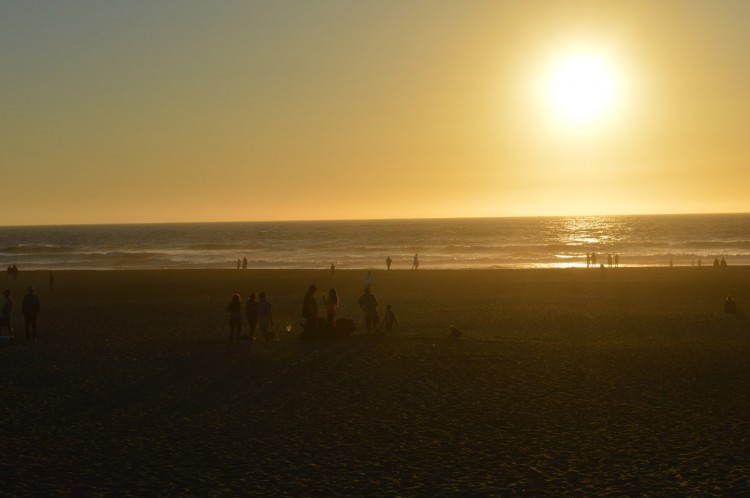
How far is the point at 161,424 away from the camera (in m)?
12.4

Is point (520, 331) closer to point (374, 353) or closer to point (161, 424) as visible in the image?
point (374, 353)

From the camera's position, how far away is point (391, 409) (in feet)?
43.6

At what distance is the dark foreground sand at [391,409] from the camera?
31.7ft

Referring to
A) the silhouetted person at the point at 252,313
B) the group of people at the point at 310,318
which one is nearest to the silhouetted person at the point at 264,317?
the group of people at the point at 310,318

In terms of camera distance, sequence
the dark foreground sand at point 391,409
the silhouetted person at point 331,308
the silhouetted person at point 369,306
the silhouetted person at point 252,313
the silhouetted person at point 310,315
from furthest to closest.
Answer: the silhouetted person at point 369,306
the silhouetted person at point 252,313
the silhouetted person at point 331,308
the silhouetted person at point 310,315
the dark foreground sand at point 391,409

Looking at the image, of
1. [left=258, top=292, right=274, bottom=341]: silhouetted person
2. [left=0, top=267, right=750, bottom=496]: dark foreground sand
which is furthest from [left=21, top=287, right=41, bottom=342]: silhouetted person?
[left=258, top=292, right=274, bottom=341]: silhouetted person

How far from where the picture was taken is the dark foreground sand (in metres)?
9.65

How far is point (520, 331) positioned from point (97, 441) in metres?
14.2

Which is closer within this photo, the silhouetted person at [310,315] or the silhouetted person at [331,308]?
the silhouetted person at [310,315]

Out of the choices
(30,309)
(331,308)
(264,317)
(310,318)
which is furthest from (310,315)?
(30,309)

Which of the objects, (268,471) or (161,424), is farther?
(161,424)

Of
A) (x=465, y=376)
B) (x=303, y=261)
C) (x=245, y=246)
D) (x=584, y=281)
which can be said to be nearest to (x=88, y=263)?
(x=303, y=261)

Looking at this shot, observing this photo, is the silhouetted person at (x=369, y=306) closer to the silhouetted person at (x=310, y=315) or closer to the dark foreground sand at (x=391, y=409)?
the dark foreground sand at (x=391, y=409)

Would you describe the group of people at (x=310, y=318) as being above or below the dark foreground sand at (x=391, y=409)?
above
